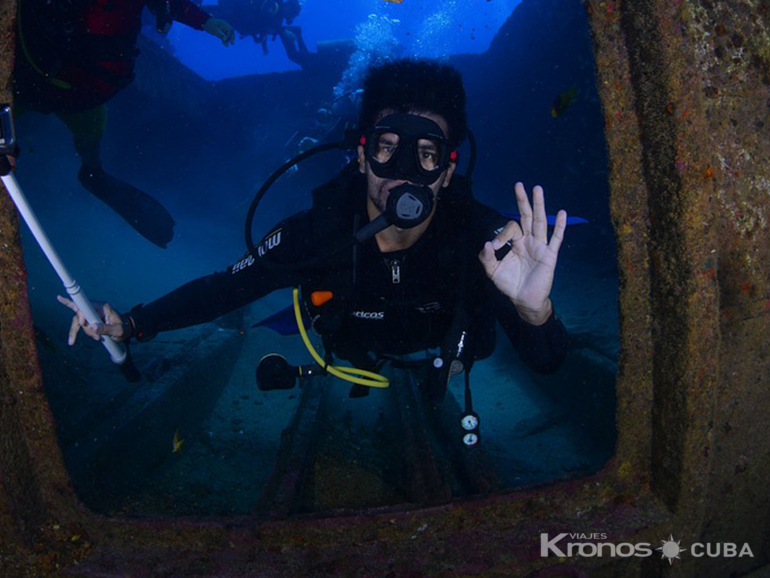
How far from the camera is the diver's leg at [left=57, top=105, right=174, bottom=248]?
6172 millimetres

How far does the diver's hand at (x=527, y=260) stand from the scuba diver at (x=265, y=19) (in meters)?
14.7

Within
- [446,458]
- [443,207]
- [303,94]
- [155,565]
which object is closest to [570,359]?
[446,458]

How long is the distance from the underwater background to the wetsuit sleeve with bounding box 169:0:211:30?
2.29 m

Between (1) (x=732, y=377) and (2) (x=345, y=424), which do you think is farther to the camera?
(2) (x=345, y=424)

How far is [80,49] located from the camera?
423cm

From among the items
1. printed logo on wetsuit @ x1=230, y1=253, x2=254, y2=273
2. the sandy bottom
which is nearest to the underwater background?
the sandy bottom

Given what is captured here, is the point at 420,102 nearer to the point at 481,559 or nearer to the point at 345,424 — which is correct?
the point at 481,559

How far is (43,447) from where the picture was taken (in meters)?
1.62

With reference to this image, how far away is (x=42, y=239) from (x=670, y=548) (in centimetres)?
282

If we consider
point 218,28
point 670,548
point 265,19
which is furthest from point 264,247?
point 265,19

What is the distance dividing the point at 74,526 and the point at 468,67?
58.8 ft

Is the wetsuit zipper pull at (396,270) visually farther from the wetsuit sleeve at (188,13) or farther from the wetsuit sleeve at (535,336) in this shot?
the wetsuit sleeve at (188,13)

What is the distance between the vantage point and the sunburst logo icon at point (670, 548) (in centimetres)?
172

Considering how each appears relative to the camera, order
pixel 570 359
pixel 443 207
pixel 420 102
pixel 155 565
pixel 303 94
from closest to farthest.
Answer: pixel 155 565, pixel 420 102, pixel 443 207, pixel 570 359, pixel 303 94
